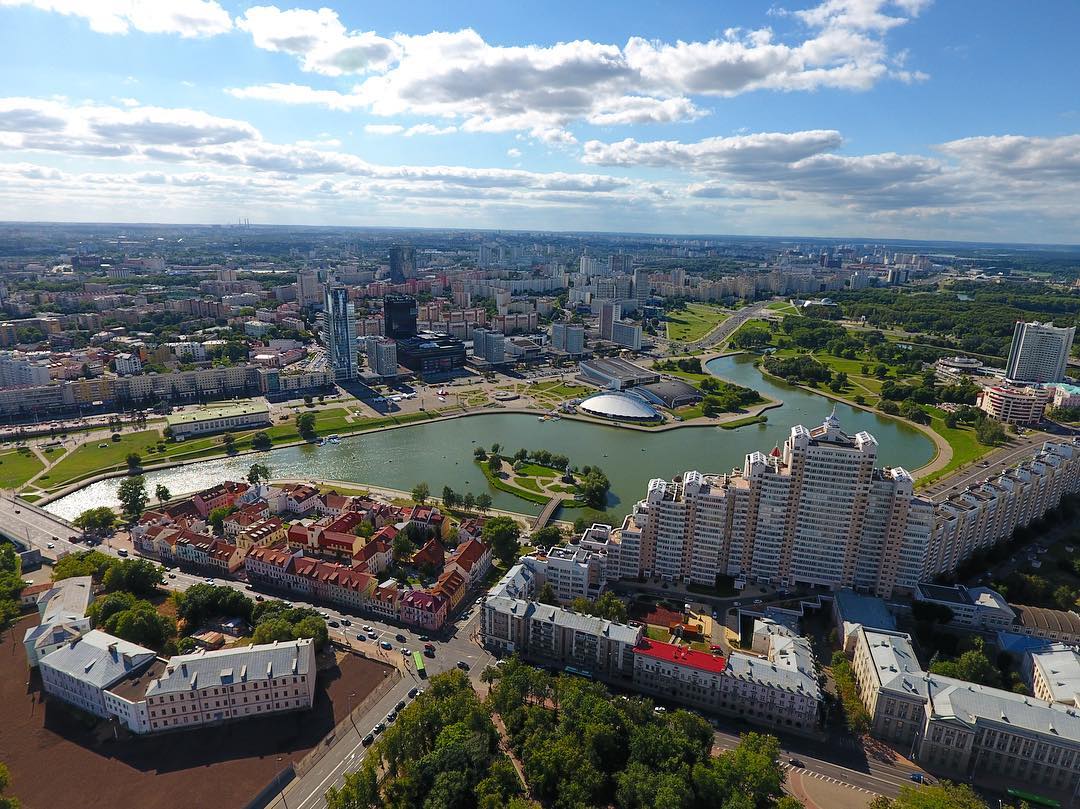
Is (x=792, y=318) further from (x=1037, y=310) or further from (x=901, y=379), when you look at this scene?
(x=1037, y=310)

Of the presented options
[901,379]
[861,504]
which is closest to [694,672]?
[861,504]

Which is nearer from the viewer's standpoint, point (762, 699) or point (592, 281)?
point (762, 699)

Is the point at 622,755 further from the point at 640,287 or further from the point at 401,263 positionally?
the point at 401,263

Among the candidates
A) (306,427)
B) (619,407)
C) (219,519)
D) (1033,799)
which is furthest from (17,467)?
(1033,799)

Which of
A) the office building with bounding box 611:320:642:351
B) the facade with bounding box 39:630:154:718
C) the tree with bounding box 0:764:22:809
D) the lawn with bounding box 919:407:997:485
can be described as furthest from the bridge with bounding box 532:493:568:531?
the office building with bounding box 611:320:642:351

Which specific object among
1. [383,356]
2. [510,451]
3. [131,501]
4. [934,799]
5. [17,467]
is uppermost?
[383,356]

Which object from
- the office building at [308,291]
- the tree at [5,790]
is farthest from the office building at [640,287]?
the tree at [5,790]

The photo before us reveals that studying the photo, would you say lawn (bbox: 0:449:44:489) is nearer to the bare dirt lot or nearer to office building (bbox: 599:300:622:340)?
the bare dirt lot
